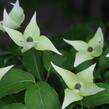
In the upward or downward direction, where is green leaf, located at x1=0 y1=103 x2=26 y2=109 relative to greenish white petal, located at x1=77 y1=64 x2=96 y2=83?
downward

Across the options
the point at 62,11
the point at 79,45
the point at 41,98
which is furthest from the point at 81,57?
the point at 62,11

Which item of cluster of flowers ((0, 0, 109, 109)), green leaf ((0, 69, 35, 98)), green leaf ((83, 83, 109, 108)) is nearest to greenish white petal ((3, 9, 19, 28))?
cluster of flowers ((0, 0, 109, 109))

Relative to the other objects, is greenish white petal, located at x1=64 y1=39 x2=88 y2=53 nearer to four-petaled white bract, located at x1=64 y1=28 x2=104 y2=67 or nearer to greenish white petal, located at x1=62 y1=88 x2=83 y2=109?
four-petaled white bract, located at x1=64 y1=28 x2=104 y2=67

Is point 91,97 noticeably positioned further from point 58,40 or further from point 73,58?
point 58,40

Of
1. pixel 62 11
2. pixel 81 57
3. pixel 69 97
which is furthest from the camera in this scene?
pixel 62 11

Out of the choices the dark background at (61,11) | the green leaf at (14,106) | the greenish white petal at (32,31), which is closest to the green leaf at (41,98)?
the green leaf at (14,106)

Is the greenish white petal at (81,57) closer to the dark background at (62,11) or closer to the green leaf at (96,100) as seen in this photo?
the green leaf at (96,100)

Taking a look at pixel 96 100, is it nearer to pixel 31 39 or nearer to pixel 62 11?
pixel 31 39
